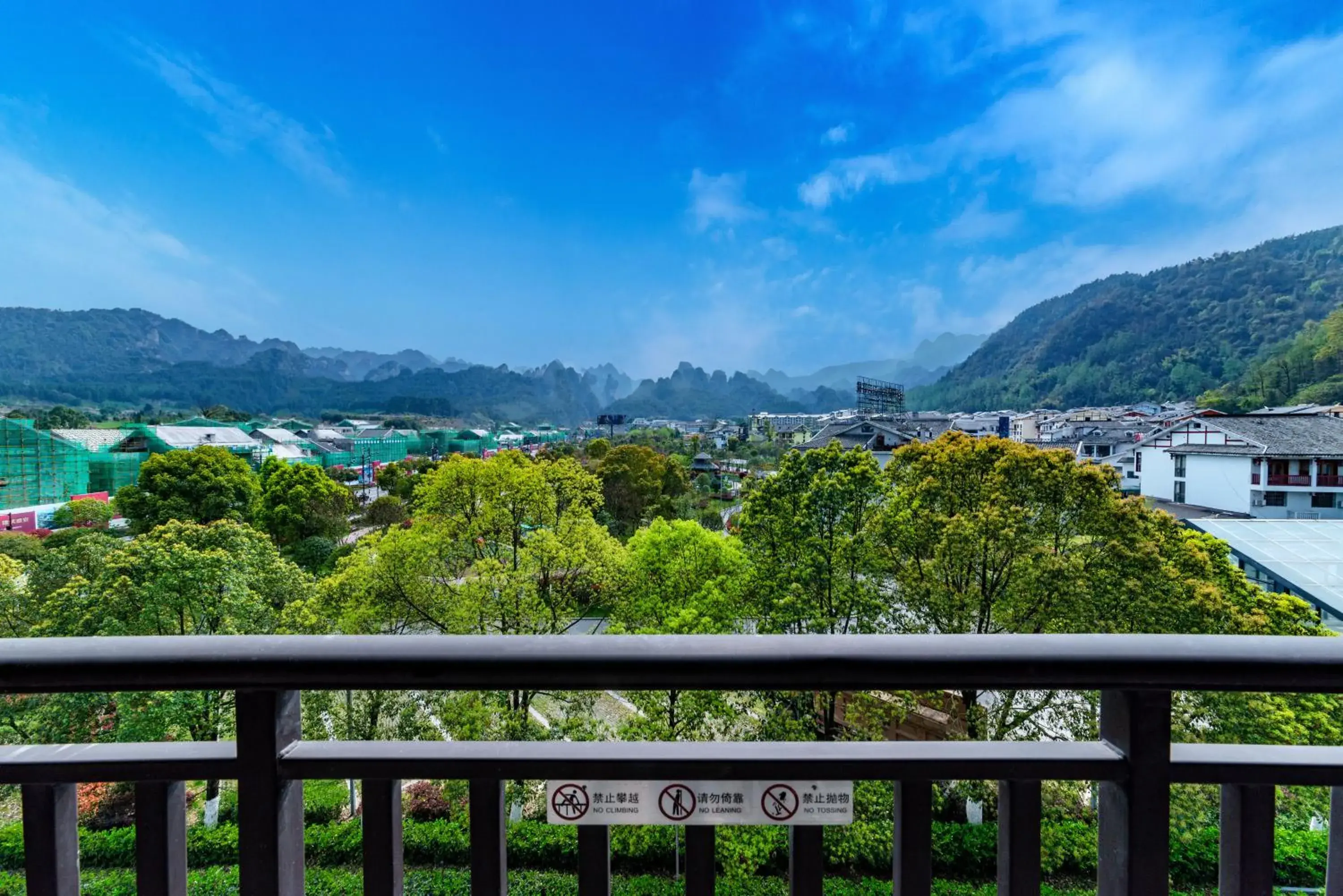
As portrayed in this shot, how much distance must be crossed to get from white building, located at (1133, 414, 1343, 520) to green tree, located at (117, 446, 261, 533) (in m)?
18.2

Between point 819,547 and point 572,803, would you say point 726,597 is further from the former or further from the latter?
point 572,803

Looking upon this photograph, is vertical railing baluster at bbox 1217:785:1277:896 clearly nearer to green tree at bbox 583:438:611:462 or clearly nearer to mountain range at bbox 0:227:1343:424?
green tree at bbox 583:438:611:462

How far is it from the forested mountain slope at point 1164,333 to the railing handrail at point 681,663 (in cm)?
2880

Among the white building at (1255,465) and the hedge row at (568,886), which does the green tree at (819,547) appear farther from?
the white building at (1255,465)

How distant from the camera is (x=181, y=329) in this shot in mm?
43344

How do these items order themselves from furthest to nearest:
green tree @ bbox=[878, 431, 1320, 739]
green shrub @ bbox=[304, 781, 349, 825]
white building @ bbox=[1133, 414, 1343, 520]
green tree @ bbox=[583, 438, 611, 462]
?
green tree @ bbox=[583, 438, 611, 462], white building @ bbox=[1133, 414, 1343, 520], green tree @ bbox=[878, 431, 1320, 739], green shrub @ bbox=[304, 781, 349, 825]

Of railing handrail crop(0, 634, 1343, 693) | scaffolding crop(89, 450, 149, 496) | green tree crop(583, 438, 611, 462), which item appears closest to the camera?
railing handrail crop(0, 634, 1343, 693)

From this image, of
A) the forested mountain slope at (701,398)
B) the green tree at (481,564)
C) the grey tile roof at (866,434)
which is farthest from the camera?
the forested mountain slope at (701,398)

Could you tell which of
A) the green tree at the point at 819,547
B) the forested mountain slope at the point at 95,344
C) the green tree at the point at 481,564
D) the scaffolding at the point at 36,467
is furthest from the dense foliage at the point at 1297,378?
the forested mountain slope at the point at 95,344

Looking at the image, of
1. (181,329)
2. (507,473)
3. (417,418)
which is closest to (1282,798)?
(507,473)

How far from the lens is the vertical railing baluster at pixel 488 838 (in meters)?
0.61

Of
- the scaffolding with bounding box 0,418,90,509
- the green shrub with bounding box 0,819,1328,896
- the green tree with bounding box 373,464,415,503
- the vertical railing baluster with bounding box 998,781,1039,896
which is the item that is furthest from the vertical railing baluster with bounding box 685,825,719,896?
the scaffolding with bounding box 0,418,90,509

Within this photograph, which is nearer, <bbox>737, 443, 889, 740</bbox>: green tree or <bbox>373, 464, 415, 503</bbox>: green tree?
<bbox>737, 443, 889, 740</bbox>: green tree

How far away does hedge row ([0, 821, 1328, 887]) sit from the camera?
9.86 ft
